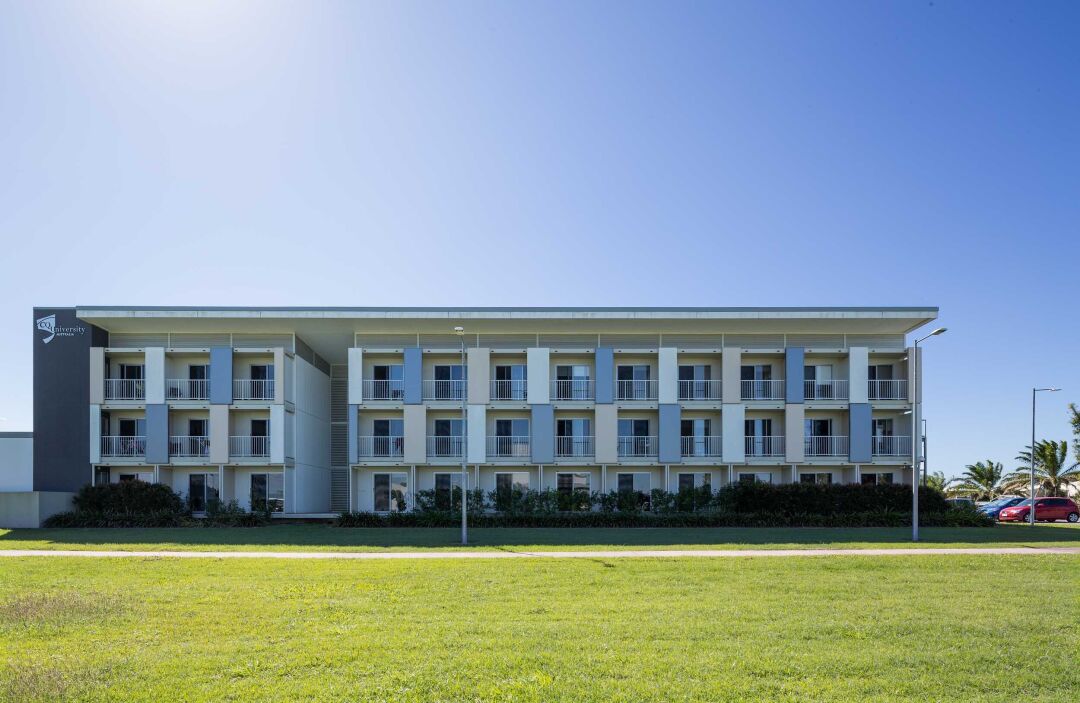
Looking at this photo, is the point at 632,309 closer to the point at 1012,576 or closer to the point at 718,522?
the point at 718,522

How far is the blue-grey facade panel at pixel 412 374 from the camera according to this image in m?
34.1

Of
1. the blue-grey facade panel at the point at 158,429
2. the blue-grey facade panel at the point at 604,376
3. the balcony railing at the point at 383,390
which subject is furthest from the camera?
the balcony railing at the point at 383,390

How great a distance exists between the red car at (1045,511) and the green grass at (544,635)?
27473mm

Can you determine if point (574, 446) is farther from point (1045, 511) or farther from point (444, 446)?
point (1045, 511)

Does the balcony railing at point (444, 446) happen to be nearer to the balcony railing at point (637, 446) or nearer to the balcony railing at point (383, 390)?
the balcony railing at point (383, 390)

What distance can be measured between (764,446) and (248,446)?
75.4 ft

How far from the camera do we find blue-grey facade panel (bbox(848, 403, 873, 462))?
34.6 meters

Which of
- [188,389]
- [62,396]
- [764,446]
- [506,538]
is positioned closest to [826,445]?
[764,446]

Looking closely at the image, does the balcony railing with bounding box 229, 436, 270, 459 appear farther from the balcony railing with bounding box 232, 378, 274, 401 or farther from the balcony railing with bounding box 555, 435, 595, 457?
the balcony railing with bounding box 555, 435, 595, 457

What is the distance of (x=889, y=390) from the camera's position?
35.8 metres

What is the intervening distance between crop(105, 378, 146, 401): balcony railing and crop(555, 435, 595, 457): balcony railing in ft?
59.9

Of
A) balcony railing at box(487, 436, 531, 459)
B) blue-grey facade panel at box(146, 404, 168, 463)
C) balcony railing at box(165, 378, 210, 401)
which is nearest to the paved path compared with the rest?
blue-grey facade panel at box(146, 404, 168, 463)

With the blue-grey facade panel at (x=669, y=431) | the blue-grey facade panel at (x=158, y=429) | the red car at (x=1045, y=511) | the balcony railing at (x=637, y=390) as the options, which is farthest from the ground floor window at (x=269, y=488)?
the red car at (x=1045, y=511)

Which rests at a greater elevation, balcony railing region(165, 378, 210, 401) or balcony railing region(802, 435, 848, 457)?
balcony railing region(165, 378, 210, 401)
